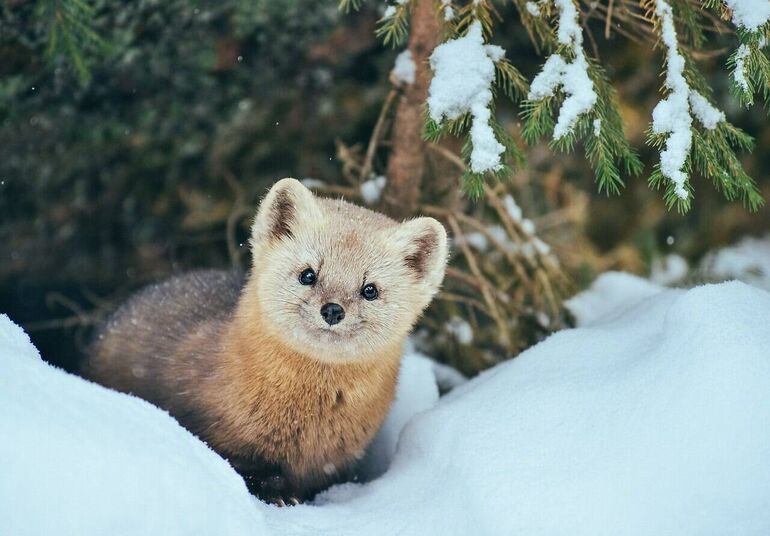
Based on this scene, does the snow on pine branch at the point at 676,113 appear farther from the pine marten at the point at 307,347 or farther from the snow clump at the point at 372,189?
the snow clump at the point at 372,189

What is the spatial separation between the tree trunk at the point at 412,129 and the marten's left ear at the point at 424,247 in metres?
0.58

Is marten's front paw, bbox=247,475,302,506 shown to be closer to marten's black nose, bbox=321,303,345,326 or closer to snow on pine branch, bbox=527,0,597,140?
marten's black nose, bbox=321,303,345,326

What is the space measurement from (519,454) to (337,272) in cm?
93

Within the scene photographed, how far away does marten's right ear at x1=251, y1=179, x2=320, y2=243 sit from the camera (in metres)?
3.07

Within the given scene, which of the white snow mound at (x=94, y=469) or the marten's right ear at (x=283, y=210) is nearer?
the white snow mound at (x=94, y=469)

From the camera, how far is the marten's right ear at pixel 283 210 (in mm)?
3068

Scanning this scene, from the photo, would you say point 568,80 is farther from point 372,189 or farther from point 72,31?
point 72,31

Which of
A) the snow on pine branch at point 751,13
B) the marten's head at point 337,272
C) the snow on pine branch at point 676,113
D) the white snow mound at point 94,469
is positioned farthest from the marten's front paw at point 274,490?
the snow on pine branch at point 751,13

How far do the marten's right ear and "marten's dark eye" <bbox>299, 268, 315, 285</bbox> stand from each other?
20 cm

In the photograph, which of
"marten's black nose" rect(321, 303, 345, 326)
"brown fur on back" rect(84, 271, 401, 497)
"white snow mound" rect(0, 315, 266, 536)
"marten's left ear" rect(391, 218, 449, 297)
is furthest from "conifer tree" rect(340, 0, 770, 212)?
"white snow mound" rect(0, 315, 266, 536)

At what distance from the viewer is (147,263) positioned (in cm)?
475

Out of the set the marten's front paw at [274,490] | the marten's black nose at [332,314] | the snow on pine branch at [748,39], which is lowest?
the marten's front paw at [274,490]

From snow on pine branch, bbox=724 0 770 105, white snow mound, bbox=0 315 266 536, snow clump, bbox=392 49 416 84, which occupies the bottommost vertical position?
white snow mound, bbox=0 315 266 536

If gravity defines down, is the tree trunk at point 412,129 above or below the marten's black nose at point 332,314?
above
